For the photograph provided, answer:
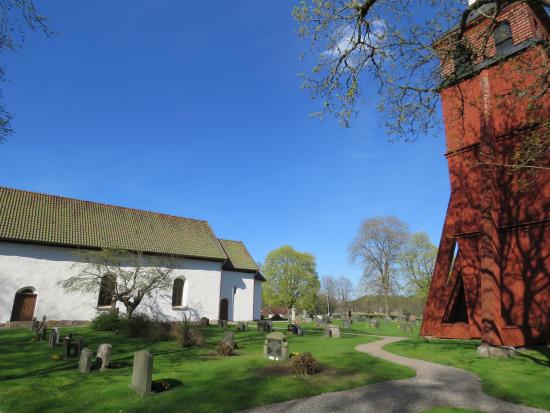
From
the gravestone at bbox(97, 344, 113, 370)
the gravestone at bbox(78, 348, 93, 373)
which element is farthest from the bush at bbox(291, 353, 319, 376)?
the gravestone at bbox(78, 348, 93, 373)

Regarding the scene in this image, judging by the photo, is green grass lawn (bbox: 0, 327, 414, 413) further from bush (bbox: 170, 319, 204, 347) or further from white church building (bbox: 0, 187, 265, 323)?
white church building (bbox: 0, 187, 265, 323)

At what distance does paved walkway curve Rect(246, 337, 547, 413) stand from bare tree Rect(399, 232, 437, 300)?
37299 mm

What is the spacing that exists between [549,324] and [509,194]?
498cm

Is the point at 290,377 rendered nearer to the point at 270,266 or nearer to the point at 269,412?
the point at 269,412

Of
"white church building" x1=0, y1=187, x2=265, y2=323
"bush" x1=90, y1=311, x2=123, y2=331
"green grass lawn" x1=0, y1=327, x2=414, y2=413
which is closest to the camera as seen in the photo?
"green grass lawn" x1=0, y1=327, x2=414, y2=413

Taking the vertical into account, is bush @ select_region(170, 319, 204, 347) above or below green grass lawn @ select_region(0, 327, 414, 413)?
above

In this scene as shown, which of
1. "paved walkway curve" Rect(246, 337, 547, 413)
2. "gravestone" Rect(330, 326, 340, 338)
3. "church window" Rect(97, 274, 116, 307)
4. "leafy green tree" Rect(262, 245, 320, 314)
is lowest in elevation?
"paved walkway curve" Rect(246, 337, 547, 413)

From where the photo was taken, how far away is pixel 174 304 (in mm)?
29219

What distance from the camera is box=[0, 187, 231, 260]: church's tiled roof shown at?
23.8 metres

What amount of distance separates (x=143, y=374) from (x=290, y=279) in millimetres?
49681

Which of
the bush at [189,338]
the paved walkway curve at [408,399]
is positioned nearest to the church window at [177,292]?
the bush at [189,338]

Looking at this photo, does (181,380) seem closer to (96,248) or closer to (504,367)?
(504,367)

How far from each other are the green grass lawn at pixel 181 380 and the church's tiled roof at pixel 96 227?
12735mm

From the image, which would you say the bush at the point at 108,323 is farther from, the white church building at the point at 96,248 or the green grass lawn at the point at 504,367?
the green grass lawn at the point at 504,367
